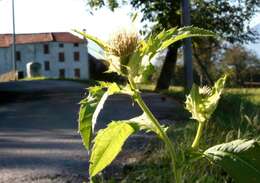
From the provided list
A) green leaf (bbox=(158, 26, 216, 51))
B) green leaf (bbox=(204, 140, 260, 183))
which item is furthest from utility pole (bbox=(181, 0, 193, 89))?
green leaf (bbox=(158, 26, 216, 51))

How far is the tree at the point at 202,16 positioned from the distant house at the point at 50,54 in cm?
5889

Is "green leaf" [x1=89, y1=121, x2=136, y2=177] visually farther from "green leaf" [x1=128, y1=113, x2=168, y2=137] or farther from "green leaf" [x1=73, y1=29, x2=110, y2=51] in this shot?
"green leaf" [x1=73, y1=29, x2=110, y2=51]

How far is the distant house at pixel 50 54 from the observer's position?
85.8 metres

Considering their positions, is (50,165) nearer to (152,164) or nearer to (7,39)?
(152,164)

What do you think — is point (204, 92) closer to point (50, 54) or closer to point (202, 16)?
point (202, 16)

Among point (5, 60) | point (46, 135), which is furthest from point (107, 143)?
point (5, 60)

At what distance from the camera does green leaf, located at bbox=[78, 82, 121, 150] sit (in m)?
2.12

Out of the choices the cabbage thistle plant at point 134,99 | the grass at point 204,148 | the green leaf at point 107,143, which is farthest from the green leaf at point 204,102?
the grass at point 204,148

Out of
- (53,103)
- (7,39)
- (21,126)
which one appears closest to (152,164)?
(21,126)

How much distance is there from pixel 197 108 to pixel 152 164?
421cm

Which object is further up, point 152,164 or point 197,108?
point 197,108

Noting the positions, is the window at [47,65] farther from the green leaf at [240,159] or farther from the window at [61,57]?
the green leaf at [240,159]

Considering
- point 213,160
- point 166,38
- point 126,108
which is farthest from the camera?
point 126,108

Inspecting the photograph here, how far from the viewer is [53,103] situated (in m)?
16.5
